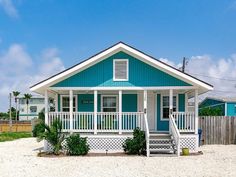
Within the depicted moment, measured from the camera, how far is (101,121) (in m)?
18.0

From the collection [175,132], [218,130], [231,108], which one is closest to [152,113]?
[175,132]

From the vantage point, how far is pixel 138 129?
1709 cm

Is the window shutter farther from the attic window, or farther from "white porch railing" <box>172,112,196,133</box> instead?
"white porch railing" <box>172,112,196,133</box>

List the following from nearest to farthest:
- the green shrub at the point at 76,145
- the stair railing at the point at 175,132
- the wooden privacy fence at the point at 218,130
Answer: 1. the stair railing at the point at 175,132
2. the green shrub at the point at 76,145
3. the wooden privacy fence at the point at 218,130

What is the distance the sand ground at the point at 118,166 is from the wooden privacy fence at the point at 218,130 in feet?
20.1

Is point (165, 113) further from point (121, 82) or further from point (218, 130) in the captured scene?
point (218, 130)

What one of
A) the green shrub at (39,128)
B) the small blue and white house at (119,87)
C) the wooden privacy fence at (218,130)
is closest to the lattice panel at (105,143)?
the small blue and white house at (119,87)

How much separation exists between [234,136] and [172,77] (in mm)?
7110

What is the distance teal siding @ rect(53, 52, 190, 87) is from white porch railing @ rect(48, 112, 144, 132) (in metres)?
1.61

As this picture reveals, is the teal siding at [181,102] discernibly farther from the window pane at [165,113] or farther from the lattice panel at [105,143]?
the lattice panel at [105,143]

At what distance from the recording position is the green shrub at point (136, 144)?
53.6 feet

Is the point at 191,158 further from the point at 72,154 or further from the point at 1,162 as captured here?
the point at 1,162

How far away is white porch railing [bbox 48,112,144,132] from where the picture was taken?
1795 centimetres

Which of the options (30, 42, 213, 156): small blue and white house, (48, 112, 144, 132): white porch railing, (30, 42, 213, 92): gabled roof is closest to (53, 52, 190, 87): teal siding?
(30, 42, 213, 156): small blue and white house
